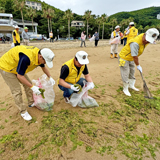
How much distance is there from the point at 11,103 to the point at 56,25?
38991 millimetres

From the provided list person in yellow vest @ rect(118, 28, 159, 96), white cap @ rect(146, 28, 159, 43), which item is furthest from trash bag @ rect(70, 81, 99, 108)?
white cap @ rect(146, 28, 159, 43)

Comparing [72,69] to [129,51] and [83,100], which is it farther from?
[129,51]

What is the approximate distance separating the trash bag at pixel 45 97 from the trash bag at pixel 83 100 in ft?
1.22

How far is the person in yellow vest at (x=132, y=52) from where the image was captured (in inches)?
87.9

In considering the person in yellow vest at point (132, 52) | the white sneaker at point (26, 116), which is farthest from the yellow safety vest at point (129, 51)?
the white sneaker at point (26, 116)

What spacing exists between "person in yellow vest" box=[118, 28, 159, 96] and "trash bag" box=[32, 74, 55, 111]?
1.61 meters

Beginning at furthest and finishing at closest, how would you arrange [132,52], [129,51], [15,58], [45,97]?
1. [129,51]
2. [132,52]
3. [45,97]
4. [15,58]

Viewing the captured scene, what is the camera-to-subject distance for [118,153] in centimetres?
152

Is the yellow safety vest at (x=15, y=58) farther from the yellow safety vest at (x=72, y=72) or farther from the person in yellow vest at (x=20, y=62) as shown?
the yellow safety vest at (x=72, y=72)

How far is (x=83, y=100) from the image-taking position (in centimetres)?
232

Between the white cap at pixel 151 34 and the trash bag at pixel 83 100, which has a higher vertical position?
the white cap at pixel 151 34

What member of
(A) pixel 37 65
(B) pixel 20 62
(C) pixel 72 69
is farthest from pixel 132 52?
(B) pixel 20 62

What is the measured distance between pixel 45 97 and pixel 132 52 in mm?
1853

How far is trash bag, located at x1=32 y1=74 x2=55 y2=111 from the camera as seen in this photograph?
215 cm
